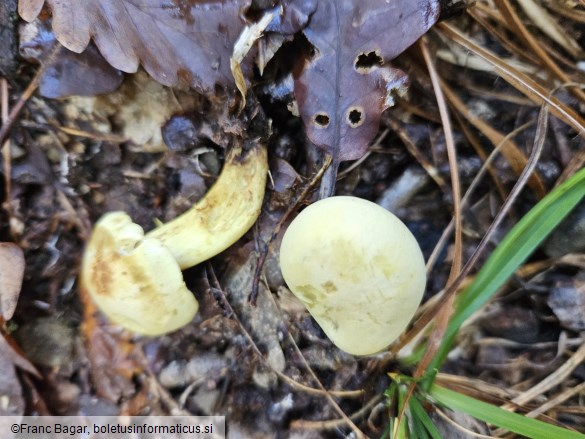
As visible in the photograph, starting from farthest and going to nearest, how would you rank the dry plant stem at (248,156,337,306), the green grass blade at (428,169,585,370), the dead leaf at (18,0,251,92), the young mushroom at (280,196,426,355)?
the dry plant stem at (248,156,337,306)
the dead leaf at (18,0,251,92)
the green grass blade at (428,169,585,370)
the young mushroom at (280,196,426,355)

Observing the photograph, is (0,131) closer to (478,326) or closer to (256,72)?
(256,72)

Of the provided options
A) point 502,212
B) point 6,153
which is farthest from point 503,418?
point 6,153

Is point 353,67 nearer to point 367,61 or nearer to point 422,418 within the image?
point 367,61

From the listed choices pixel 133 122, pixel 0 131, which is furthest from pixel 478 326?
pixel 0 131

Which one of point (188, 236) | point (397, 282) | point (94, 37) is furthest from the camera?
point (188, 236)

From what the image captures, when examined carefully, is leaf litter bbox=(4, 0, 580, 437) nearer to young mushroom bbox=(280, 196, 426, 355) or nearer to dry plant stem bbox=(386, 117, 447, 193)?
dry plant stem bbox=(386, 117, 447, 193)

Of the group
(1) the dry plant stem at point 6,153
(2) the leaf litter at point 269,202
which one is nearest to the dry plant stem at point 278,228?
(2) the leaf litter at point 269,202

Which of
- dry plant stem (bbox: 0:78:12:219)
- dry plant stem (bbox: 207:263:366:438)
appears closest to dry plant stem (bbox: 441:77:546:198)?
dry plant stem (bbox: 207:263:366:438)
